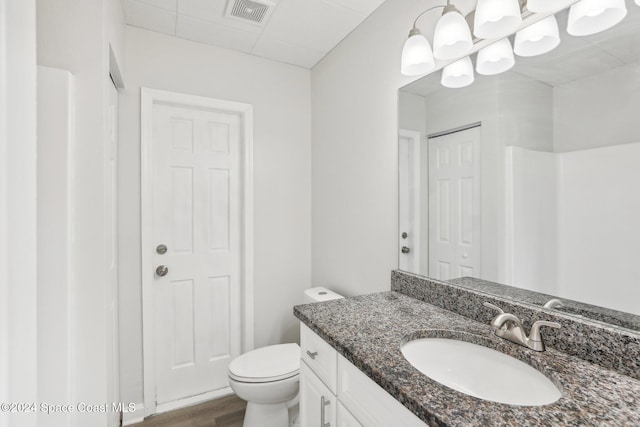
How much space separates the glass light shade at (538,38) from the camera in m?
1.01

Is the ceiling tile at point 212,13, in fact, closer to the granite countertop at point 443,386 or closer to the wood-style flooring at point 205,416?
the granite countertop at point 443,386

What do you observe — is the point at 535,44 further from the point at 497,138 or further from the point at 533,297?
the point at 533,297

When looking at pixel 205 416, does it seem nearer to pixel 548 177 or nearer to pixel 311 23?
pixel 548 177

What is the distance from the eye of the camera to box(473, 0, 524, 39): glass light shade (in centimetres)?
105

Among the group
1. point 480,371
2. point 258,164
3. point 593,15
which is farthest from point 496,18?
point 258,164

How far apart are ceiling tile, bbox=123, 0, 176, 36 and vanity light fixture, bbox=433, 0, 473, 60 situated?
59.5 inches

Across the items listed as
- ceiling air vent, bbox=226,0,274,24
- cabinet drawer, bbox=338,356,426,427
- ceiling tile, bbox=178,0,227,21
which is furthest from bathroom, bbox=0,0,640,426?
cabinet drawer, bbox=338,356,426,427

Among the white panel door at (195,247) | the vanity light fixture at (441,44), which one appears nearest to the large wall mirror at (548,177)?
the vanity light fixture at (441,44)

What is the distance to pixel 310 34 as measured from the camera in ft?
6.70

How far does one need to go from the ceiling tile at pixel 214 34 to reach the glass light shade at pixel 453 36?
1.27m

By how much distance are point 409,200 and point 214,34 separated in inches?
64.4

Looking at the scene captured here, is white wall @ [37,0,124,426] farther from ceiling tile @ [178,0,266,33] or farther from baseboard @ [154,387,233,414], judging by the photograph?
baseboard @ [154,387,233,414]

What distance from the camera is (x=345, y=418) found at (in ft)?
3.18

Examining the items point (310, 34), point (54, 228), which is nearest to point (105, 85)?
point (54, 228)
